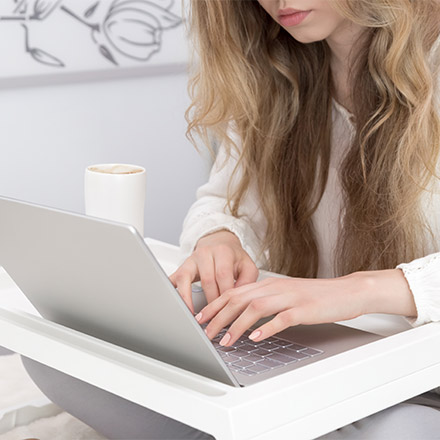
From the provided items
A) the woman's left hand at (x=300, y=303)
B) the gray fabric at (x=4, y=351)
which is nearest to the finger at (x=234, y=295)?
the woman's left hand at (x=300, y=303)

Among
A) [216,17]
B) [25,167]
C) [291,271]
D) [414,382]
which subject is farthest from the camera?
[25,167]

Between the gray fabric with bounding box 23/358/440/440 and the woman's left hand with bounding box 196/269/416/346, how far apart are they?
0.37ft

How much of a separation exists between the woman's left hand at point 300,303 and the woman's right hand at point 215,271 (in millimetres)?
127

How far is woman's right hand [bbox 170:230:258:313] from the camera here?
3.30ft

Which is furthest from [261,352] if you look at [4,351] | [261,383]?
[4,351]

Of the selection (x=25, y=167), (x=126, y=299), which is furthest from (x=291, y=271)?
(x=25, y=167)

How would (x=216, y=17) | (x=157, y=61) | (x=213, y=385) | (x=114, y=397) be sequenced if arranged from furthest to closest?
(x=157, y=61), (x=216, y=17), (x=114, y=397), (x=213, y=385)

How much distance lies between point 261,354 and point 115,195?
56cm

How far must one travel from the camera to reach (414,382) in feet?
2.54

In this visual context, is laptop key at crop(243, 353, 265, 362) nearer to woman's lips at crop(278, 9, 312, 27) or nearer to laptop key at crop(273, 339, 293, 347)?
laptop key at crop(273, 339, 293, 347)

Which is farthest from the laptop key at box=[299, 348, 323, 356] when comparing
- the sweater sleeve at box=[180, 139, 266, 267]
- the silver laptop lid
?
the sweater sleeve at box=[180, 139, 266, 267]

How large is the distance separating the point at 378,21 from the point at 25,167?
1204 millimetres

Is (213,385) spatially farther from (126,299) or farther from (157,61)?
(157,61)

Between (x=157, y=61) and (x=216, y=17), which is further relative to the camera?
(x=157, y=61)
